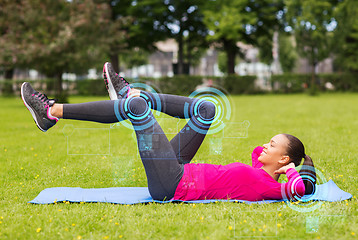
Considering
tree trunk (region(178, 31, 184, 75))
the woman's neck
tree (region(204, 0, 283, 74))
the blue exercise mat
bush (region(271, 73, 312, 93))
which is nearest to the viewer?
the woman's neck

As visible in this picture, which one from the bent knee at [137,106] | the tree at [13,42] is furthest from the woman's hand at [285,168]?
the tree at [13,42]

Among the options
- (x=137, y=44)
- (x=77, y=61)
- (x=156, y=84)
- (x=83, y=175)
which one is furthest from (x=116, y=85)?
(x=137, y=44)

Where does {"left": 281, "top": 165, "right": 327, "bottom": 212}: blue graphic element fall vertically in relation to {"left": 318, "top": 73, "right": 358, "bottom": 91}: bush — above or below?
below

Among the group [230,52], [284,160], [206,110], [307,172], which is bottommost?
[307,172]

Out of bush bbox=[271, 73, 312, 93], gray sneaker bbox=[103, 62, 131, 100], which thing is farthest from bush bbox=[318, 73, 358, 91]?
gray sneaker bbox=[103, 62, 131, 100]

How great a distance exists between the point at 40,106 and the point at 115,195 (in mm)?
1192

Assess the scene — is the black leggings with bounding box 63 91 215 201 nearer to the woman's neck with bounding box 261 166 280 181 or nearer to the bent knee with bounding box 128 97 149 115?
the bent knee with bounding box 128 97 149 115

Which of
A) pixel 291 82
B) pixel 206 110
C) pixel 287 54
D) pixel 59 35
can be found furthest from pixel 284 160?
pixel 287 54

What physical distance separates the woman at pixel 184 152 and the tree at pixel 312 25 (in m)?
21.9

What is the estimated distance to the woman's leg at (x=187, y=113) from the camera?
3.50 meters

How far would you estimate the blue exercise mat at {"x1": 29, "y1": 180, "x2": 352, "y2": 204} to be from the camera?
3.75 m

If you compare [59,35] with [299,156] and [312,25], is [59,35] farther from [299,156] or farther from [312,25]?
[312,25]

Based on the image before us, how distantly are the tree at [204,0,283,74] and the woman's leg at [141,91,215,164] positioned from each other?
24376mm

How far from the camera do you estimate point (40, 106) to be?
3.57 metres
